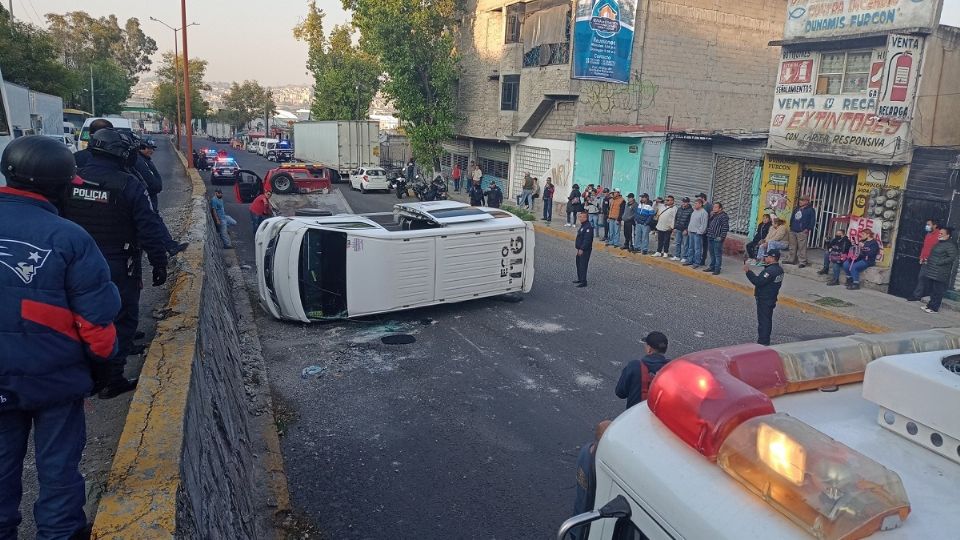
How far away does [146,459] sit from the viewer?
328 centimetres

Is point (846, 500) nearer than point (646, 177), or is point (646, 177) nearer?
point (846, 500)

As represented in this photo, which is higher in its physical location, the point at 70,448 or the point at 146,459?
the point at 70,448

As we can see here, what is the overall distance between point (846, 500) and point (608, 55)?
78.7ft

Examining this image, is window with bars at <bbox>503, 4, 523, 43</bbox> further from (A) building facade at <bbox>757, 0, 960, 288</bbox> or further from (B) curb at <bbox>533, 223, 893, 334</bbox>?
(A) building facade at <bbox>757, 0, 960, 288</bbox>

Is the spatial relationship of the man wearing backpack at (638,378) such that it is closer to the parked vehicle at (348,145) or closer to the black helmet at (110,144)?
the black helmet at (110,144)

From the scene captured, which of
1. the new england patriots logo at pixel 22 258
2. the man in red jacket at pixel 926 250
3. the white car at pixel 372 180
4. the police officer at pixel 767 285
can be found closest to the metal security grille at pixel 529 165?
the white car at pixel 372 180

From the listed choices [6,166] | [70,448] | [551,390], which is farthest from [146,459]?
[551,390]

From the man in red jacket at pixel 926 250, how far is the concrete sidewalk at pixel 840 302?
0.23 metres

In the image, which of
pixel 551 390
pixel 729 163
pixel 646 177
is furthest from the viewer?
pixel 646 177

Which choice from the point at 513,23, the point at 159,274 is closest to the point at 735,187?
the point at 513,23

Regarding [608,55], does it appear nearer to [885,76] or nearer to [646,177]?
[646,177]

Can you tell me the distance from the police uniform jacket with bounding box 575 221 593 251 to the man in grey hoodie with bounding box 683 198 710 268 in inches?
151

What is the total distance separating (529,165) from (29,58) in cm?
2815

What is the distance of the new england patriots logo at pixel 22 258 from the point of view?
2682 mm
